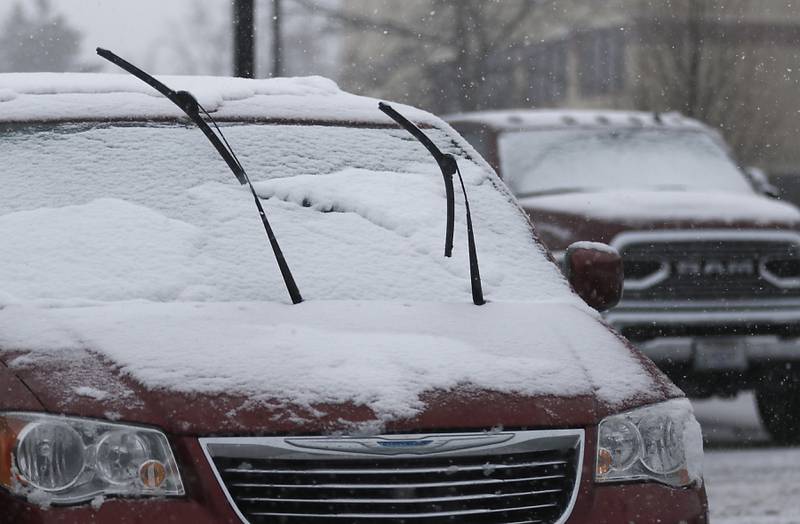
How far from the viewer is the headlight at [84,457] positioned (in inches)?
137

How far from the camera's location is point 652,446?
154 inches

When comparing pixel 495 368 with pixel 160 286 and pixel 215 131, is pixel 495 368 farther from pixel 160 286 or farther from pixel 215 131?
pixel 215 131

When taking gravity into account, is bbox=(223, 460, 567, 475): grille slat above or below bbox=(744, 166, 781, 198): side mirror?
above

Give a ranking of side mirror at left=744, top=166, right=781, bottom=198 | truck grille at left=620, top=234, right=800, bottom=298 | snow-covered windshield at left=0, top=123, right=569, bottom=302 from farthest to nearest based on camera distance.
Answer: side mirror at left=744, top=166, right=781, bottom=198
truck grille at left=620, top=234, right=800, bottom=298
snow-covered windshield at left=0, top=123, right=569, bottom=302

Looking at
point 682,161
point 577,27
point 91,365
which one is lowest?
point 577,27

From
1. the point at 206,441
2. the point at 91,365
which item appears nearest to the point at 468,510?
the point at 206,441

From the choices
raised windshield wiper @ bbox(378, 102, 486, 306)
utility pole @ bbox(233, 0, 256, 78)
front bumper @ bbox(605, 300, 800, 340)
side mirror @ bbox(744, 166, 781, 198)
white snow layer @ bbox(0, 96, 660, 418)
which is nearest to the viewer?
white snow layer @ bbox(0, 96, 660, 418)

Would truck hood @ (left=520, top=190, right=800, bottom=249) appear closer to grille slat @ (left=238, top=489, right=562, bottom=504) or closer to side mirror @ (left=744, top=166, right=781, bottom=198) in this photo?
side mirror @ (left=744, top=166, right=781, bottom=198)

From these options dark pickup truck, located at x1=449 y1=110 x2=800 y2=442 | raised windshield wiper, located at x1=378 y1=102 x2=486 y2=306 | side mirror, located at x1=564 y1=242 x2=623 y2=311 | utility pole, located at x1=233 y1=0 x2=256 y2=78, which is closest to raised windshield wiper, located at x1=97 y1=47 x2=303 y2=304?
raised windshield wiper, located at x1=378 y1=102 x2=486 y2=306

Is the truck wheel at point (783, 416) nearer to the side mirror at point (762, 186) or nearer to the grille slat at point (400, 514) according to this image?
the side mirror at point (762, 186)

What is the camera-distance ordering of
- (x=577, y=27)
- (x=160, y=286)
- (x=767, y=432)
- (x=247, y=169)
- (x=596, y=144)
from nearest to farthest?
(x=160, y=286) → (x=247, y=169) → (x=767, y=432) → (x=596, y=144) → (x=577, y=27)

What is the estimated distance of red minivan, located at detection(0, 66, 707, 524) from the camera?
352cm

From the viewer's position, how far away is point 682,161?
1164 cm

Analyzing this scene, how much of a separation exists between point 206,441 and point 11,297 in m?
0.87
